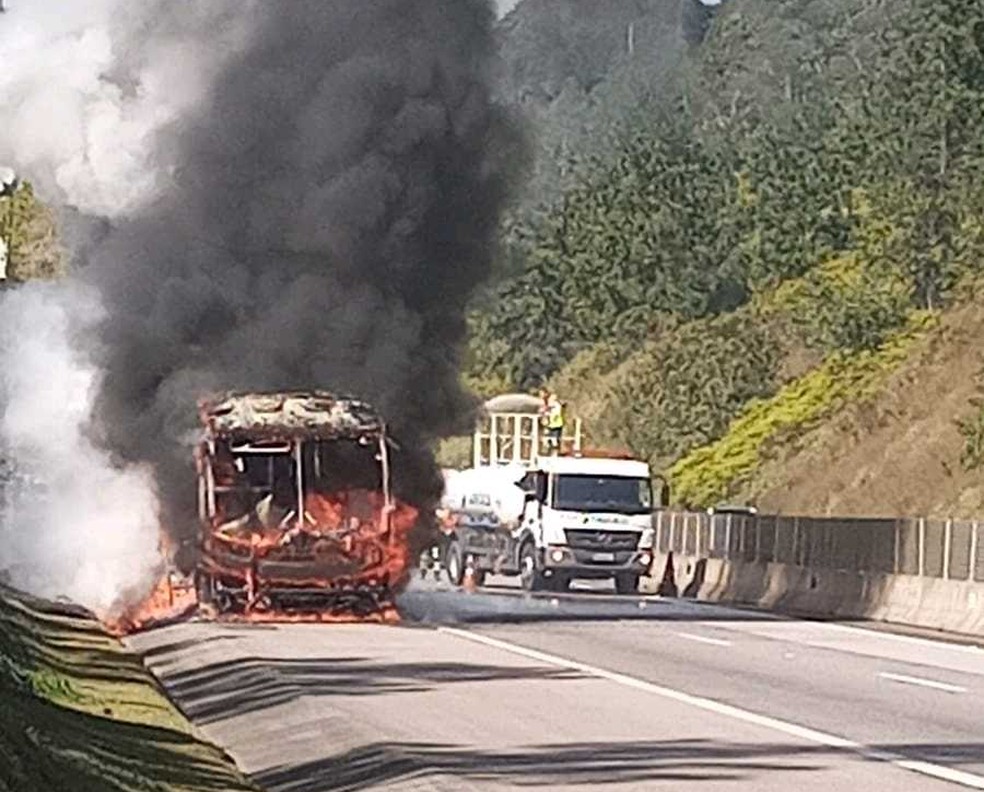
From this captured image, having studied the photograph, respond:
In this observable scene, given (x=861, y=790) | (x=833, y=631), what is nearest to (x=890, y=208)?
(x=833, y=631)

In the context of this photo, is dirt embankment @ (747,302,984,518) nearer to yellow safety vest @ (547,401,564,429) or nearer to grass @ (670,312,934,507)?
grass @ (670,312,934,507)

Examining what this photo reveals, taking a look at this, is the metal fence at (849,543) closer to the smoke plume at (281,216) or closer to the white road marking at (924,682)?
the smoke plume at (281,216)

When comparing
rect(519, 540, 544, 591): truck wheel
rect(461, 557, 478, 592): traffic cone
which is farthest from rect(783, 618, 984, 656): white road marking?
rect(461, 557, 478, 592): traffic cone

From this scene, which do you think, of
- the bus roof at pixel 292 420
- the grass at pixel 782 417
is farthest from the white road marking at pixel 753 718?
the grass at pixel 782 417

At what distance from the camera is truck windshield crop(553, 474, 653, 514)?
49.0 m

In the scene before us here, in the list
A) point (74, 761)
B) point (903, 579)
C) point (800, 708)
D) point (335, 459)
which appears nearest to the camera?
point (74, 761)

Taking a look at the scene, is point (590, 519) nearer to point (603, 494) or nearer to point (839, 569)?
point (603, 494)

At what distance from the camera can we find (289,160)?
44312 mm

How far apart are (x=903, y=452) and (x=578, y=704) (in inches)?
1729

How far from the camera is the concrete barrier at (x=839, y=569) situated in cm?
3953

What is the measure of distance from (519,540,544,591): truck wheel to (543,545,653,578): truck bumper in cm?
63

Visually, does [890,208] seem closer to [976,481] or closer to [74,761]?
[976,481]

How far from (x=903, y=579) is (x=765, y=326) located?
5938 cm

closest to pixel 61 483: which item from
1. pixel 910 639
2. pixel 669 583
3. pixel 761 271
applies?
pixel 910 639
